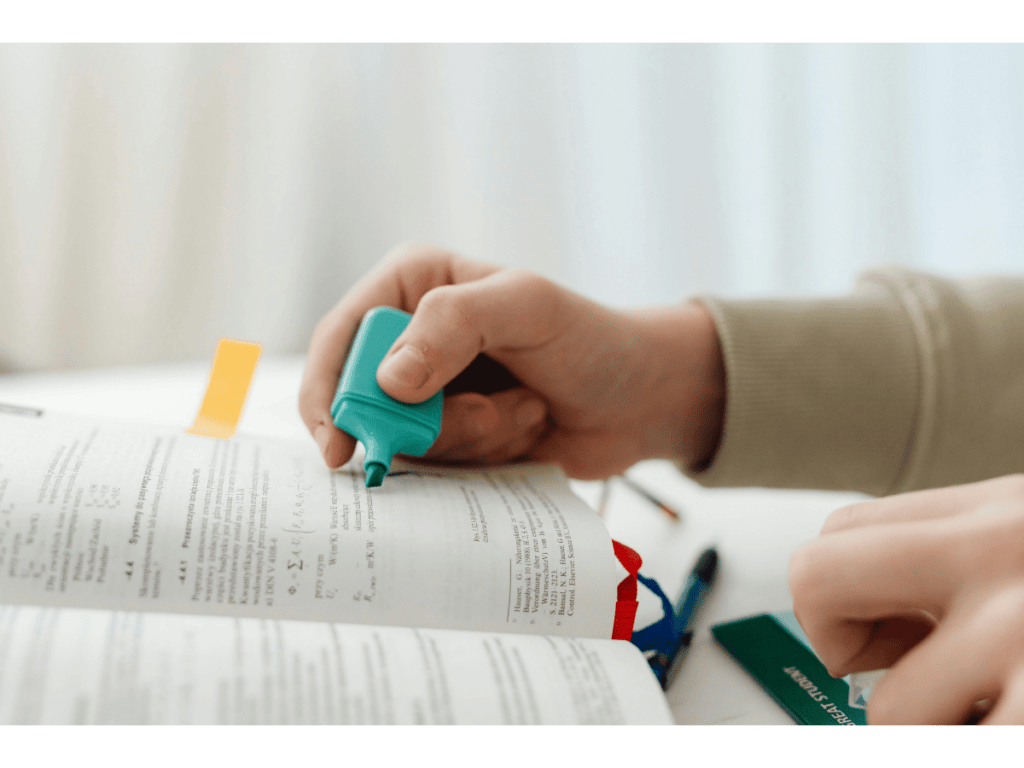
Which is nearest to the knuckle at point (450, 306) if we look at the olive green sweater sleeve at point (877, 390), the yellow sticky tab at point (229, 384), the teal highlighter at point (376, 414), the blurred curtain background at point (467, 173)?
the teal highlighter at point (376, 414)

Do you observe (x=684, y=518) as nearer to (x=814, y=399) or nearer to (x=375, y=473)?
(x=814, y=399)

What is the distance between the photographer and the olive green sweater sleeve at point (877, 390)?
621 millimetres

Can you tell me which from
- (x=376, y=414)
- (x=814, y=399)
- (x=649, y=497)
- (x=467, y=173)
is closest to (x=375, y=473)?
(x=376, y=414)

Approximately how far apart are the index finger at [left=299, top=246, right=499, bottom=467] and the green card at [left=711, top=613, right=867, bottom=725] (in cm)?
26

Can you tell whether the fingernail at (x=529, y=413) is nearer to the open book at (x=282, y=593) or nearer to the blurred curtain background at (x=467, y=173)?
the open book at (x=282, y=593)

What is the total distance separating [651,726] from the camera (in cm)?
29

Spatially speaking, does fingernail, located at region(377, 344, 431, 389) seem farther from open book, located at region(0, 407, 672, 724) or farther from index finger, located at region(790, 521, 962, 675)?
index finger, located at region(790, 521, 962, 675)

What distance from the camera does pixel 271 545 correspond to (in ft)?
1.17

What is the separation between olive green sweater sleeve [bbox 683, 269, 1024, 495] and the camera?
0.62 m

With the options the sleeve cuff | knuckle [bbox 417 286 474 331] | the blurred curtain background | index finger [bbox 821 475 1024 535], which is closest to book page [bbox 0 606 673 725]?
index finger [bbox 821 475 1024 535]

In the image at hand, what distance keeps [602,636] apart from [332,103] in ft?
3.70

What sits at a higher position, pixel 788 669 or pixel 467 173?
pixel 467 173

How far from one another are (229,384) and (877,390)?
0.53 metres

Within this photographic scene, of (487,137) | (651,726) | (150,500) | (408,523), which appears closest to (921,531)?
(651,726)
